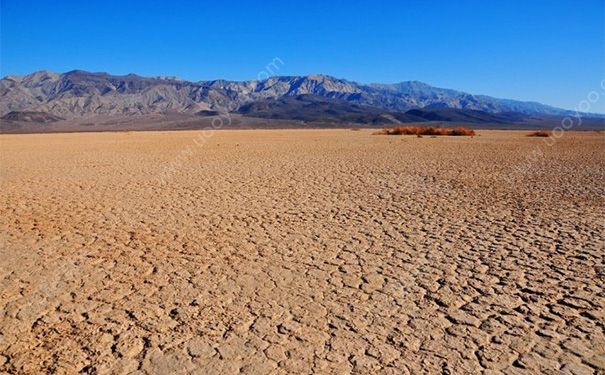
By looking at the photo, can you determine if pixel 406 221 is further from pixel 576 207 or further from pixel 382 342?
pixel 382 342

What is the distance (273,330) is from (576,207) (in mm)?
5944

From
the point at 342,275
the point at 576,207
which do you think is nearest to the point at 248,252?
the point at 342,275

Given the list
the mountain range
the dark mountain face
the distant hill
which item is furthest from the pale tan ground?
the distant hill

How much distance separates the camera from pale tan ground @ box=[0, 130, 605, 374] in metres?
3.01

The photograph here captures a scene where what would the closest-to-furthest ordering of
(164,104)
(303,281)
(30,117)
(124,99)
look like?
(303,281) → (30,117) → (124,99) → (164,104)

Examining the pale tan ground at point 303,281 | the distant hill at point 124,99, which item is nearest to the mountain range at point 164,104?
the distant hill at point 124,99

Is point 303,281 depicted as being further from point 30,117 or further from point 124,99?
point 124,99

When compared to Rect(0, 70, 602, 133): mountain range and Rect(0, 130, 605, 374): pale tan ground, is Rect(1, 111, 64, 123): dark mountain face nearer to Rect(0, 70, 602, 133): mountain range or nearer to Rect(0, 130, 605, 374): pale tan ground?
Rect(0, 70, 602, 133): mountain range

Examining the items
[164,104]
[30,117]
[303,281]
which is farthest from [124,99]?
[303,281]

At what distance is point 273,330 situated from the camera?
3.32 m

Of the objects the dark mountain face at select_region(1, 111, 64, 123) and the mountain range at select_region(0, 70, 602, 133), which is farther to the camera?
the mountain range at select_region(0, 70, 602, 133)

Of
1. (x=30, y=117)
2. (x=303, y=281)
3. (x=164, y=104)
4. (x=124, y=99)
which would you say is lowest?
(x=30, y=117)

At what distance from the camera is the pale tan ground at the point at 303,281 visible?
3010mm

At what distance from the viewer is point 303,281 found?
4.23 m
